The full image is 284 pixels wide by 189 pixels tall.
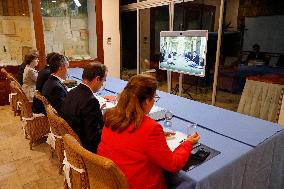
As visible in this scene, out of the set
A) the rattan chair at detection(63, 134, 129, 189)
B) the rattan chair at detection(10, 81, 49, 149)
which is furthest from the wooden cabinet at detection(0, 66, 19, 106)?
the rattan chair at detection(63, 134, 129, 189)

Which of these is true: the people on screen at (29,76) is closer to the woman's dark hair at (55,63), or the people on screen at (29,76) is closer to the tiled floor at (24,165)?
the tiled floor at (24,165)

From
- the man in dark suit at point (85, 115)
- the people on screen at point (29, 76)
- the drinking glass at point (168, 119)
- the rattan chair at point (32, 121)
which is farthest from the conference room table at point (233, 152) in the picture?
the people on screen at point (29, 76)

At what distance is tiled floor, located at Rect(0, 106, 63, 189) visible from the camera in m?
2.35

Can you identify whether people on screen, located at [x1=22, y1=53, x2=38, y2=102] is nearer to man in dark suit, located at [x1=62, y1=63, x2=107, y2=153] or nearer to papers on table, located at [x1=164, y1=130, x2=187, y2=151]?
man in dark suit, located at [x1=62, y1=63, x2=107, y2=153]

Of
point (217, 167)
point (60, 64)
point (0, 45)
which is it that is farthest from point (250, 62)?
point (0, 45)

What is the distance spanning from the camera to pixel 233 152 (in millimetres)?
1411

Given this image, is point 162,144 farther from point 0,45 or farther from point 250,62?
point 0,45

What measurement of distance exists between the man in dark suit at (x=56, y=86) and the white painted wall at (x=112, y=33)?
10.9 ft

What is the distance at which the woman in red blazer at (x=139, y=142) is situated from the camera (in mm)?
1132

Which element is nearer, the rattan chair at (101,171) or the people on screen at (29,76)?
the rattan chair at (101,171)

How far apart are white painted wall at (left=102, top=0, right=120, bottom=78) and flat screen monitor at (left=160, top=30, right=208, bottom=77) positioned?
2.20 m

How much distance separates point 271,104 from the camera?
2510mm

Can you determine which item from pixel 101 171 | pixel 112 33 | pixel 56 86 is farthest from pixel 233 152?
pixel 112 33

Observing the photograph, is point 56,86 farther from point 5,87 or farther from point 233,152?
point 5,87
